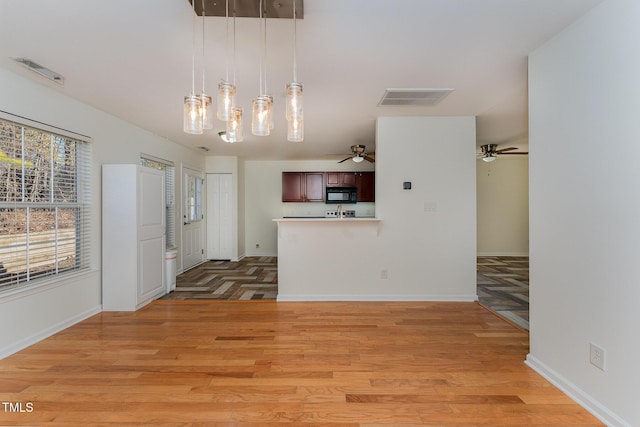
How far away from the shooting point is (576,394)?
72.2 inches

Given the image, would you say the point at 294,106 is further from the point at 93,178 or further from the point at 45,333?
the point at 45,333

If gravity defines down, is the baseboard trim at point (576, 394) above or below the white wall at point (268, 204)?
below

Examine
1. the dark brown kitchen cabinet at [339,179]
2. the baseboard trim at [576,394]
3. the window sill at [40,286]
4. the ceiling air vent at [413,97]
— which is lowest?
the baseboard trim at [576,394]

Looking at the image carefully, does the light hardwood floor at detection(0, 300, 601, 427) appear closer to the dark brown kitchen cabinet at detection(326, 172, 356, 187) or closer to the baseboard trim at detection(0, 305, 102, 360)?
the baseboard trim at detection(0, 305, 102, 360)

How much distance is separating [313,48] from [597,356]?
8.80 ft

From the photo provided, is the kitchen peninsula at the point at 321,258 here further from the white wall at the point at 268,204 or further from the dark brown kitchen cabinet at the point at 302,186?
the white wall at the point at 268,204

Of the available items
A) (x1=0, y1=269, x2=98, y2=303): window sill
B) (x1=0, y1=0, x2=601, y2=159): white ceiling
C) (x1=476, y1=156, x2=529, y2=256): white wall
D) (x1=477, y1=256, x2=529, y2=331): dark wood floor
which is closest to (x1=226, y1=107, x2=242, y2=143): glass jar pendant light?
(x1=0, y1=0, x2=601, y2=159): white ceiling

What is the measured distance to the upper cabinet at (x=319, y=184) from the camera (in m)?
6.83

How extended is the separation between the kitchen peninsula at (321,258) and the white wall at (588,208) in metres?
1.98

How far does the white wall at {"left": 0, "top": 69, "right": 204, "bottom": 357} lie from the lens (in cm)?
247

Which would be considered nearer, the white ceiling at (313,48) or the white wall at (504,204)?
the white ceiling at (313,48)

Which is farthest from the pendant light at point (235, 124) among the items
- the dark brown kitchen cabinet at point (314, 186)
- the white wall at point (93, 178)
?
the dark brown kitchen cabinet at point (314, 186)

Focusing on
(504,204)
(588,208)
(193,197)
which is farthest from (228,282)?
(504,204)

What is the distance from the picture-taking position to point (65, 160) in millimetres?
3078
